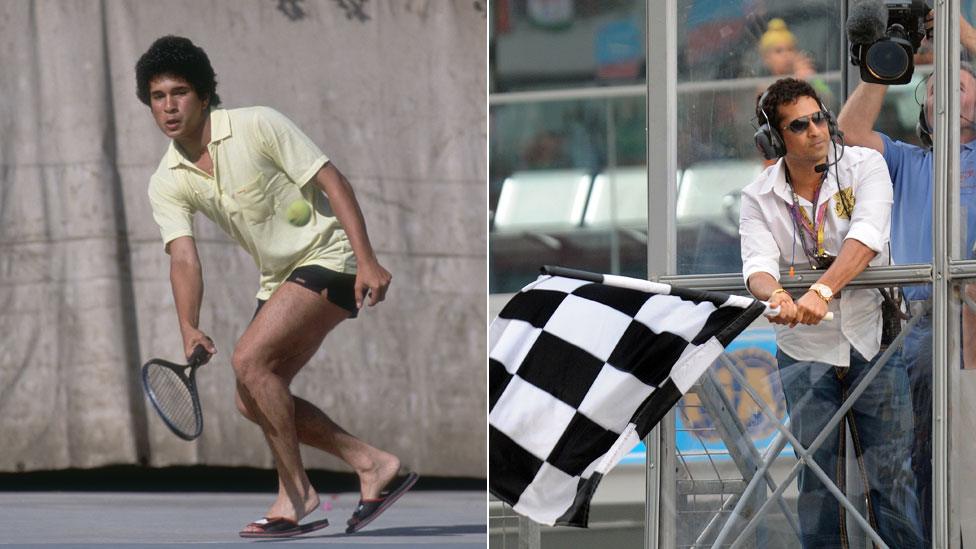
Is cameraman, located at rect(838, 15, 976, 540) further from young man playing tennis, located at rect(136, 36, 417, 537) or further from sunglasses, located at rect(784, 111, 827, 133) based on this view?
young man playing tennis, located at rect(136, 36, 417, 537)

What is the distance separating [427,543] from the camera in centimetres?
520

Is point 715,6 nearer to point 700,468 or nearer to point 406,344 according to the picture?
point 700,468

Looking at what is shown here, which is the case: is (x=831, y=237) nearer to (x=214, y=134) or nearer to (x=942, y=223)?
(x=942, y=223)

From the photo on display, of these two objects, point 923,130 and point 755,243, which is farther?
point 923,130

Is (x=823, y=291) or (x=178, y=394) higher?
(x=823, y=291)

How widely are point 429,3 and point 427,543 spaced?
191 centimetres

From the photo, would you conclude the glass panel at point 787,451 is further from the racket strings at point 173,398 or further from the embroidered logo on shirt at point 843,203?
the racket strings at point 173,398

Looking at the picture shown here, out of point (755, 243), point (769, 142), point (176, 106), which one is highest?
point (176, 106)

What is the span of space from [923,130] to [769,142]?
410 mm

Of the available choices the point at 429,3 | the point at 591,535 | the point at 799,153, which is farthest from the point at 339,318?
the point at 591,535

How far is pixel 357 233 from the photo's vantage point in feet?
17.4

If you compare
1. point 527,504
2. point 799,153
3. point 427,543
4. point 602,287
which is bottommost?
point 427,543

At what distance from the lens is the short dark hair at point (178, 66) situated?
17.3 ft

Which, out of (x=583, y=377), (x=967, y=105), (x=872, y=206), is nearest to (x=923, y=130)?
(x=967, y=105)
